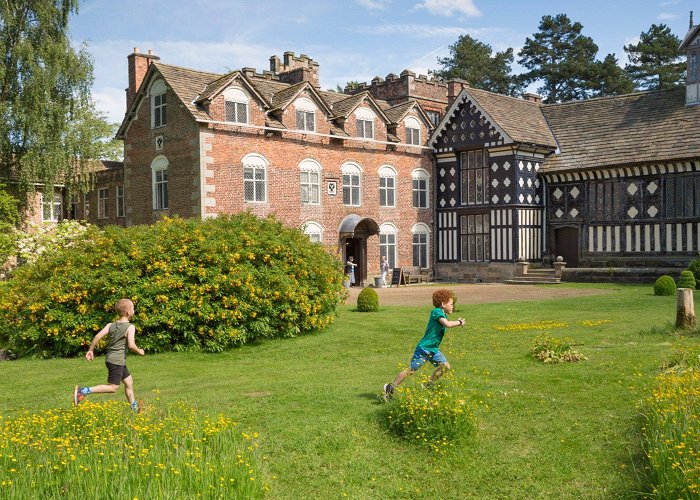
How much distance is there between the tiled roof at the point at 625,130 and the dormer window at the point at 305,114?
12432 mm

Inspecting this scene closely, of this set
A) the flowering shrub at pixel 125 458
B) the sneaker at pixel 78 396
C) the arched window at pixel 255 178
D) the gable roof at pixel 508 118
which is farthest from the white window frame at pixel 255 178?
the flowering shrub at pixel 125 458

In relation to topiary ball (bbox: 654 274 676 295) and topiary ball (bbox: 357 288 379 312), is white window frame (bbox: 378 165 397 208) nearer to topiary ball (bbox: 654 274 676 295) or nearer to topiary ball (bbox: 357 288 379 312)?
topiary ball (bbox: 357 288 379 312)

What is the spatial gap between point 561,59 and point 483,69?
7294 millimetres

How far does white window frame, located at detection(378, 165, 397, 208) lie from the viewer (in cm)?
3647

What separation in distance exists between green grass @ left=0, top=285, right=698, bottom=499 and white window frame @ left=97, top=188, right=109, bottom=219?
25916 mm

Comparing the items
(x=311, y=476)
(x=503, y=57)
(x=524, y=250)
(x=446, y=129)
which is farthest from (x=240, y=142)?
(x=503, y=57)

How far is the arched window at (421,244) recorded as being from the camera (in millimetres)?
38312

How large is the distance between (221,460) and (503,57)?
63.1 metres

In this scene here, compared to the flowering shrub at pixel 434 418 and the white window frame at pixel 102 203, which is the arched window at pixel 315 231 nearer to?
the white window frame at pixel 102 203

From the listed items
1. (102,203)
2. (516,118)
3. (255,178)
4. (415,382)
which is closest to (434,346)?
(415,382)

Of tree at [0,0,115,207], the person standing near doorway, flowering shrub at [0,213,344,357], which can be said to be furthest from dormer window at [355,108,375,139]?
flowering shrub at [0,213,344,357]

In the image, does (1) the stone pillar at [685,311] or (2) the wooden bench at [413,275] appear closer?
(1) the stone pillar at [685,311]

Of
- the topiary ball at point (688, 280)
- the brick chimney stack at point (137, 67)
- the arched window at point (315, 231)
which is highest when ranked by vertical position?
the brick chimney stack at point (137, 67)

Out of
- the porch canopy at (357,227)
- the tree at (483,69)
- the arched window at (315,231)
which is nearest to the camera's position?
the arched window at (315,231)
